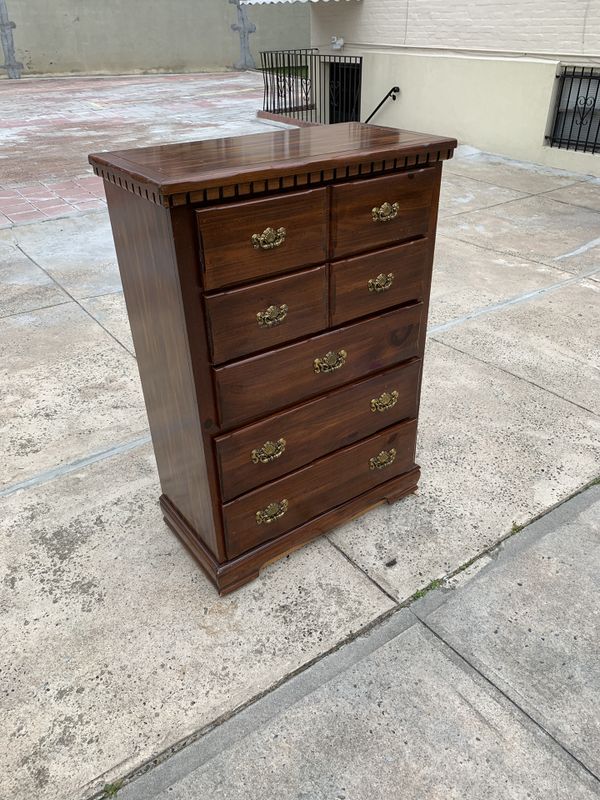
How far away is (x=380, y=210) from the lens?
195 centimetres

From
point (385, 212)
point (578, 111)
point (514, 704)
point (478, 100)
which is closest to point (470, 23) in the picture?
point (478, 100)

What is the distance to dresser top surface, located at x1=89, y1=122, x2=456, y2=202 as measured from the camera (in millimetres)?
1572

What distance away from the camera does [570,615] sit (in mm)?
2148

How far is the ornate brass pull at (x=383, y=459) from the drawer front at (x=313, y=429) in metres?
0.12

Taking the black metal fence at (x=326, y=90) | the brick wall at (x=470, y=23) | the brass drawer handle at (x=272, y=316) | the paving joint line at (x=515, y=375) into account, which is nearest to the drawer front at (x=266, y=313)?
the brass drawer handle at (x=272, y=316)

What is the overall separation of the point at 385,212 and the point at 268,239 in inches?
17.5

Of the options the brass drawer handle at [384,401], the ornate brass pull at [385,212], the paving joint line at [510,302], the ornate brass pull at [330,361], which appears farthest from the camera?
the paving joint line at [510,302]

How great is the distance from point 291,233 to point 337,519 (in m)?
1.19

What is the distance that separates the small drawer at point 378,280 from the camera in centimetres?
199

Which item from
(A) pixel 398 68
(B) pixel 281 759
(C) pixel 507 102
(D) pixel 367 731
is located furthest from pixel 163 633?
(A) pixel 398 68

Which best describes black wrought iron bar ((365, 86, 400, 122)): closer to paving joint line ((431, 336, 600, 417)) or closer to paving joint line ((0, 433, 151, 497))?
paving joint line ((431, 336, 600, 417))

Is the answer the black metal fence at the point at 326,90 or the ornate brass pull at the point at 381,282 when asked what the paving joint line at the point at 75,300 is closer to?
the ornate brass pull at the point at 381,282

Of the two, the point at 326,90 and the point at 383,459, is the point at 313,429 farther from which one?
the point at 326,90

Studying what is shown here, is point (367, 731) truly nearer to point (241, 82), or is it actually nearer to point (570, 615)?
point (570, 615)
